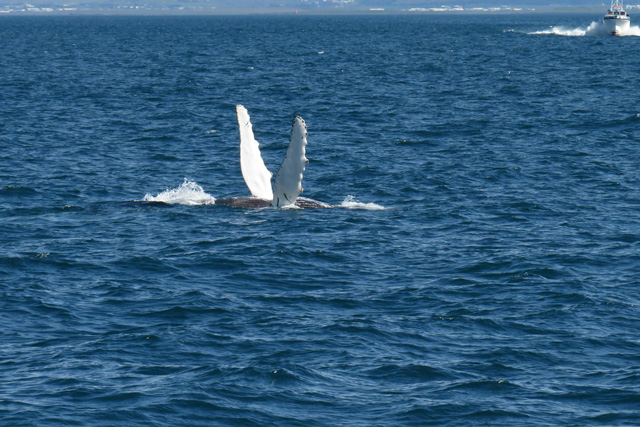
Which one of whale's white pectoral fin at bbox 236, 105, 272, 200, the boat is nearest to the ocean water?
whale's white pectoral fin at bbox 236, 105, 272, 200

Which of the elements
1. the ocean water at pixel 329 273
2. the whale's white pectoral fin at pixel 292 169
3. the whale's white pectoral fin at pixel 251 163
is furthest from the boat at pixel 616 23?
the whale's white pectoral fin at pixel 292 169

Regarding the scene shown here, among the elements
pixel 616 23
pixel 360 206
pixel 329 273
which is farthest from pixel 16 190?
pixel 616 23

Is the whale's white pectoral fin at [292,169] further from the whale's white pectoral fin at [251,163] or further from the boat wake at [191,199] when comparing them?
the boat wake at [191,199]

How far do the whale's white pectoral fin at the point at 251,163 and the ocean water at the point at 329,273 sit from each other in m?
1.22

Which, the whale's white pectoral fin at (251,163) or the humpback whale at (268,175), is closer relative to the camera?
the humpback whale at (268,175)

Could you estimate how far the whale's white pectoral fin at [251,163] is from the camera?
38.2m

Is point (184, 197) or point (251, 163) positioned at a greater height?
point (251, 163)

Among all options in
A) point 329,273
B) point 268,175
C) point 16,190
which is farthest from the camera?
point 16,190

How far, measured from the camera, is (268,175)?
39312 mm

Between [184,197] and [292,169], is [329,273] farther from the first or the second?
[184,197]

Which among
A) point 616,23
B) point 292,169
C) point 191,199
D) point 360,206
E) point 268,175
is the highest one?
point 616,23

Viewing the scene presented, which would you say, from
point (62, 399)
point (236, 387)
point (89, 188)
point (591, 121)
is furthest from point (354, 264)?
point (591, 121)

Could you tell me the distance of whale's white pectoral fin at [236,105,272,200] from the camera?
38.2 m

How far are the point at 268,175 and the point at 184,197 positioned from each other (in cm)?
415
